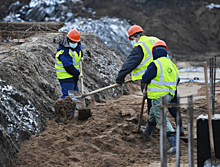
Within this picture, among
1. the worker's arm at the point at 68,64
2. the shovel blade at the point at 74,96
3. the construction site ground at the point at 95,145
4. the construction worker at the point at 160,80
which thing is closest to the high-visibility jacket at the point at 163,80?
the construction worker at the point at 160,80

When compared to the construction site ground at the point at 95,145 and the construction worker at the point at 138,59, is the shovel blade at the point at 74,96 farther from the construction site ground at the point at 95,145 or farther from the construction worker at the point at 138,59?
the construction worker at the point at 138,59

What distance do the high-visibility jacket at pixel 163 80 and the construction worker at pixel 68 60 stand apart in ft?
6.54

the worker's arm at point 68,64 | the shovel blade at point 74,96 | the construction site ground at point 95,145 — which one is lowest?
the construction site ground at point 95,145

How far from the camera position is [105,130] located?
5344 mm

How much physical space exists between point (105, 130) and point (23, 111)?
5.38 ft

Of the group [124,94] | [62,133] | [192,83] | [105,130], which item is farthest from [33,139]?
[192,83]

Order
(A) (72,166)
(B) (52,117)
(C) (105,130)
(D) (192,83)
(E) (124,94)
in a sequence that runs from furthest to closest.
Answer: (D) (192,83), (E) (124,94), (B) (52,117), (C) (105,130), (A) (72,166)

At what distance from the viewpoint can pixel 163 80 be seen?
14.3 feet

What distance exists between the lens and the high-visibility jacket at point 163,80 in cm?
434

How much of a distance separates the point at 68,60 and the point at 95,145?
200cm

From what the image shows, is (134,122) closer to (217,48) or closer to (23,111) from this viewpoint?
(23,111)

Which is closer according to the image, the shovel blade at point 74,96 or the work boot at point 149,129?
the work boot at point 149,129

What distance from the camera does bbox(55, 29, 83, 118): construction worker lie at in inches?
224

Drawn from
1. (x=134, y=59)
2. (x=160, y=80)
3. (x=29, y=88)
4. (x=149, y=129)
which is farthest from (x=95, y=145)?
(x=29, y=88)
